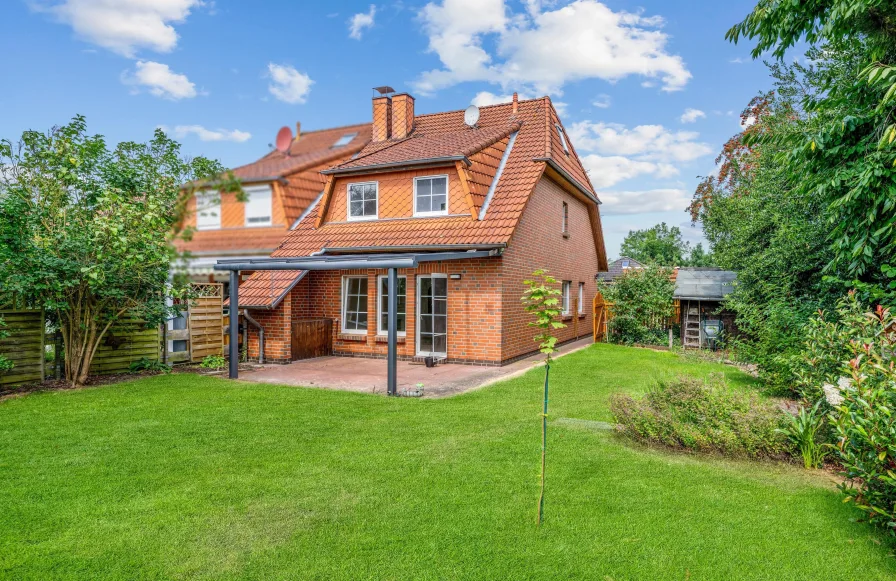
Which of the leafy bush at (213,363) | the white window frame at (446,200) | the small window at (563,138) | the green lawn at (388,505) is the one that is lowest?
the green lawn at (388,505)

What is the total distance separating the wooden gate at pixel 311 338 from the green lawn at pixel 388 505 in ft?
19.6

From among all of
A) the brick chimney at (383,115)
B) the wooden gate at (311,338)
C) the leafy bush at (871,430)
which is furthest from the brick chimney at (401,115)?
the leafy bush at (871,430)

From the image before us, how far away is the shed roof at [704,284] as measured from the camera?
18.6 meters

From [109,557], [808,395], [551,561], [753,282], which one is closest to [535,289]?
[551,561]

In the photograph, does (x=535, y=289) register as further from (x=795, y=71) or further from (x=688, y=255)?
(x=688, y=255)

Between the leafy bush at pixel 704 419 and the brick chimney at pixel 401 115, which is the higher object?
the brick chimney at pixel 401 115

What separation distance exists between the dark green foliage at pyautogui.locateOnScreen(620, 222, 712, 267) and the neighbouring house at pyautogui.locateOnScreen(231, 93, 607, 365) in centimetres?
4732

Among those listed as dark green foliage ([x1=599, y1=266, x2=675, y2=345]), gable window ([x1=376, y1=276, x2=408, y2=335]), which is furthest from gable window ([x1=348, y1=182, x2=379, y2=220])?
dark green foliage ([x1=599, y1=266, x2=675, y2=345])

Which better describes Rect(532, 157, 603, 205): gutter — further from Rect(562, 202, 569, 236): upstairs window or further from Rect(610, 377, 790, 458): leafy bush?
Rect(610, 377, 790, 458): leafy bush

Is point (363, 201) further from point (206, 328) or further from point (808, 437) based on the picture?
point (808, 437)

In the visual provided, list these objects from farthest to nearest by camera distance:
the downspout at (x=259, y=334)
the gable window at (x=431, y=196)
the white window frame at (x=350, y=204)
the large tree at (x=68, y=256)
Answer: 1. the white window frame at (x=350, y=204)
2. the gable window at (x=431, y=196)
3. the downspout at (x=259, y=334)
4. the large tree at (x=68, y=256)

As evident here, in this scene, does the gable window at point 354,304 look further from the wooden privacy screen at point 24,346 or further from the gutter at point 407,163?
the wooden privacy screen at point 24,346

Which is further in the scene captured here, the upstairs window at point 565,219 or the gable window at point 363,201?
the upstairs window at point 565,219

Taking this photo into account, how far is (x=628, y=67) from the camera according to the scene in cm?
535
